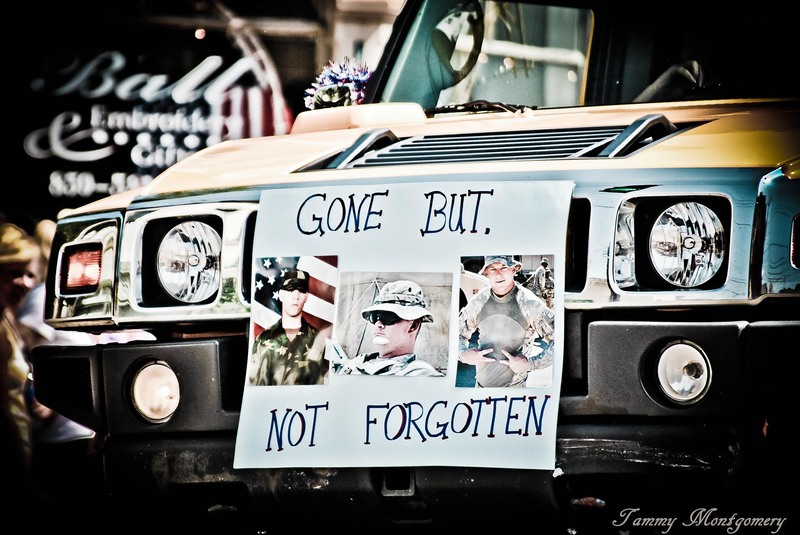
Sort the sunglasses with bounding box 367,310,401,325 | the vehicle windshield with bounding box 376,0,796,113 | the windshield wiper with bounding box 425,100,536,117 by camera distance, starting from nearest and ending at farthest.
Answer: the sunglasses with bounding box 367,310,401,325
the vehicle windshield with bounding box 376,0,796,113
the windshield wiper with bounding box 425,100,536,117

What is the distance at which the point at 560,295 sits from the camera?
2699mm

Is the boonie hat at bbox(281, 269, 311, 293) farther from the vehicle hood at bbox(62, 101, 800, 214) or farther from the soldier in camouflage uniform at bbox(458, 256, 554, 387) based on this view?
the soldier in camouflage uniform at bbox(458, 256, 554, 387)

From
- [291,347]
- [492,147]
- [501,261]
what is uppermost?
[492,147]

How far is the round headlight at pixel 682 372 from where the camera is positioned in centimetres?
264

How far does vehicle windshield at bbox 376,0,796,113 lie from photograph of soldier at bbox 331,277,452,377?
3.71 ft

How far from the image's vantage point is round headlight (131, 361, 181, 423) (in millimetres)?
3115

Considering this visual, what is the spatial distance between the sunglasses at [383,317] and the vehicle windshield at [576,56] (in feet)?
3.80

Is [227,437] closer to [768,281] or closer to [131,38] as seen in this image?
[768,281]

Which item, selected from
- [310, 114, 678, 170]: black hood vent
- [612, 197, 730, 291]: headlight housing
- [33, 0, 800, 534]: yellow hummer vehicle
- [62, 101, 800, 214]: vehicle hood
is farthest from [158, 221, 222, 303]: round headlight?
[612, 197, 730, 291]: headlight housing

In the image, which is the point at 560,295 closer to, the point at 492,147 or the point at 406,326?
the point at 406,326

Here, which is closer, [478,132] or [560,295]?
[560,295]

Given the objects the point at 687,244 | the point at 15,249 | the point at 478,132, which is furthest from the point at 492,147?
the point at 15,249

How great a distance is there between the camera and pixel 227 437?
302cm

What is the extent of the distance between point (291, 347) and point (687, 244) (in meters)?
1.02
